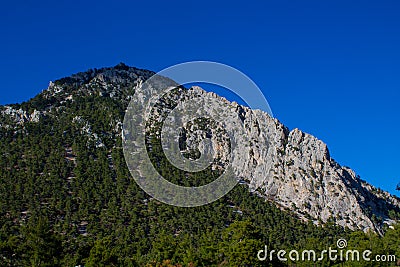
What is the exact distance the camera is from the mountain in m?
123

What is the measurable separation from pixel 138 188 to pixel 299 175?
5101 centimetres

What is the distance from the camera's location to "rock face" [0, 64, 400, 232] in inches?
5979

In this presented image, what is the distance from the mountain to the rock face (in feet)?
1.08

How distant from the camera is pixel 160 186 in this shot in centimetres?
14700

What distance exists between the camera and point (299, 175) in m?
160

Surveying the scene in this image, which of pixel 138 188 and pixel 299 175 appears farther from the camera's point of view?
pixel 299 175

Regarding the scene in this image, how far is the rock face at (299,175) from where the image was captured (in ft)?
498

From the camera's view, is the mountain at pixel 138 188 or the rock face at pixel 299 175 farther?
the rock face at pixel 299 175

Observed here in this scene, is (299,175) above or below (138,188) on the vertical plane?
above

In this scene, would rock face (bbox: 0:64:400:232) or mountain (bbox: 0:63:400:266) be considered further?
rock face (bbox: 0:64:400:232)

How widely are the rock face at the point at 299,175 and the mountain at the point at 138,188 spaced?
329 mm

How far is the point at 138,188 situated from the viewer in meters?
147

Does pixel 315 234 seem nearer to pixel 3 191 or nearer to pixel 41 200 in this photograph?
pixel 41 200

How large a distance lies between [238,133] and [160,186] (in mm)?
40482
